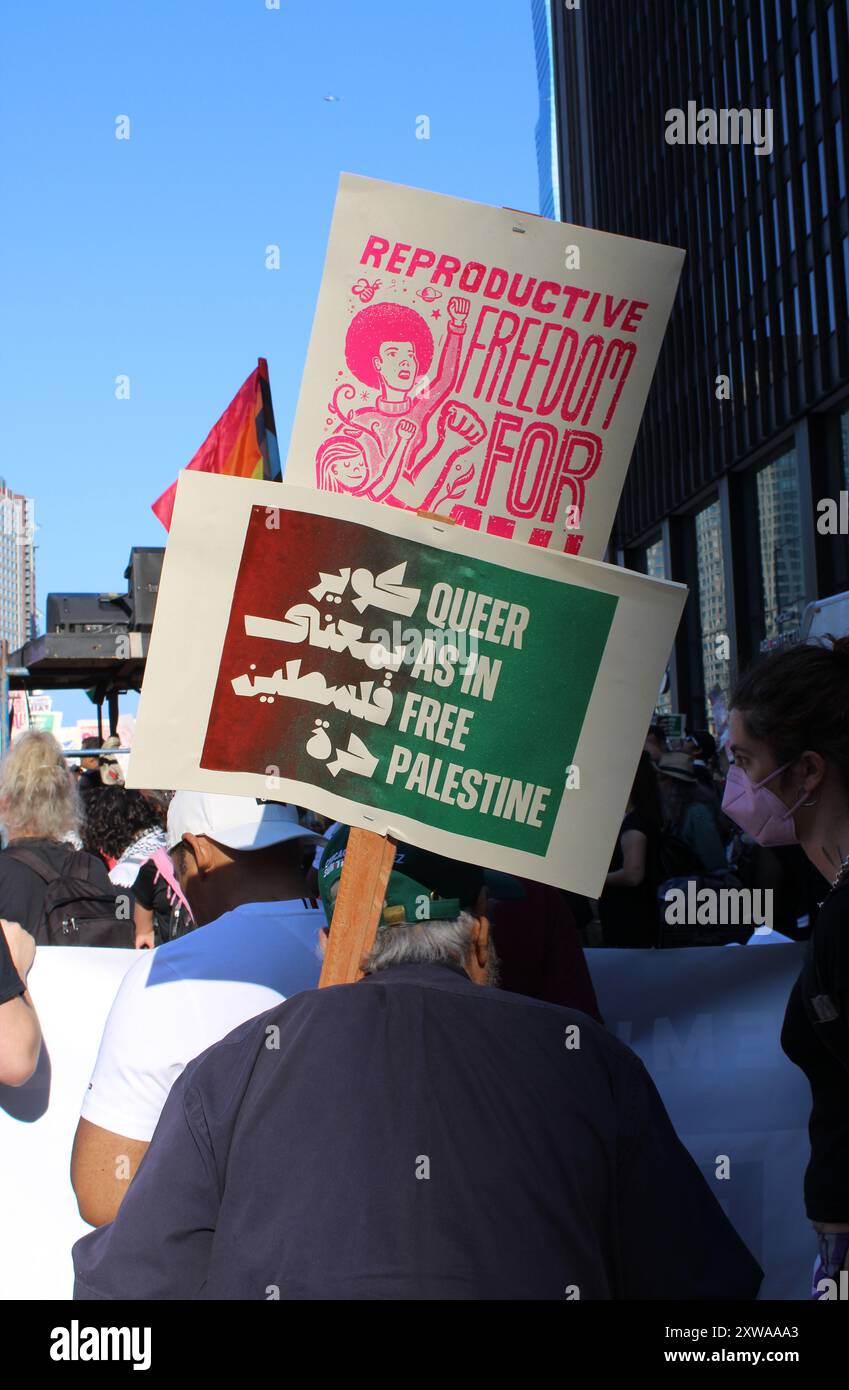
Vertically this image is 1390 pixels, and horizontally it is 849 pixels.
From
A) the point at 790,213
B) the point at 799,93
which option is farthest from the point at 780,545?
the point at 799,93

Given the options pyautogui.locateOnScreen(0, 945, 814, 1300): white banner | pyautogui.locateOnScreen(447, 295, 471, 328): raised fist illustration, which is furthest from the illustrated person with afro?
pyautogui.locateOnScreen(0, 945, 814, 1300): white banner

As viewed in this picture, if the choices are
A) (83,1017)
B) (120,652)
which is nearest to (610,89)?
(120,652)

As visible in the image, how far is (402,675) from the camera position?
2.28 meters

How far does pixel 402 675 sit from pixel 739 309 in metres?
36.2

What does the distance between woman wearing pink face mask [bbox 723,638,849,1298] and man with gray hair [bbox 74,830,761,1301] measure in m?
0.49

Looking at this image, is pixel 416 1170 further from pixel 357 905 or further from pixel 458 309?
pixel 458 309

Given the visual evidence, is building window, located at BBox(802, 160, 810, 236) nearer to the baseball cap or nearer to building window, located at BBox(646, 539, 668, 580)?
building window, located at BBox(646, 539, 668, 580)

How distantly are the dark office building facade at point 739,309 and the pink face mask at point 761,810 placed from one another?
24.6 metres

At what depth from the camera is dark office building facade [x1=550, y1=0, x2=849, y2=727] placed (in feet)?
96.6

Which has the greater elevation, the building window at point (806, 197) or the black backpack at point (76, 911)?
the building window at point (806, 197)

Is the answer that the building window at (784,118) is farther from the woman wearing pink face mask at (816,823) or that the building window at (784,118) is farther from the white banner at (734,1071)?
the woman wearing pink face mask at (816,823)

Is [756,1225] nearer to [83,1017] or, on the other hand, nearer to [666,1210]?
[666,1210]

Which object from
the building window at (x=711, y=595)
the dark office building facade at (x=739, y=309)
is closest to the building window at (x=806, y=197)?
the dark office building facade at (x=739, y=309)

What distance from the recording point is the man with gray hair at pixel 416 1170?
171cm
